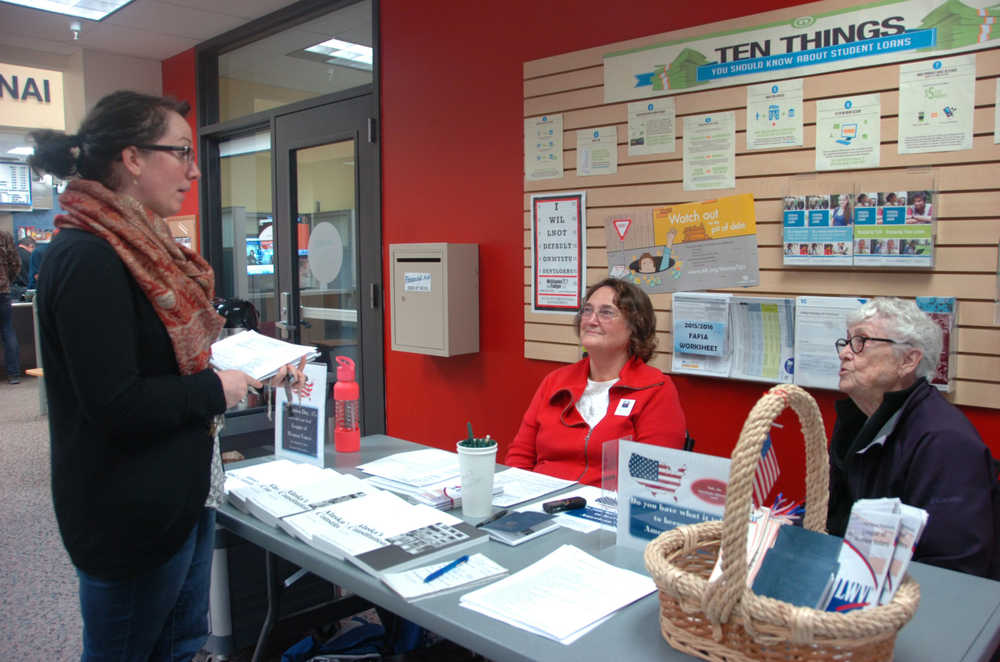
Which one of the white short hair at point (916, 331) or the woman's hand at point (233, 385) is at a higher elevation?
the white short hair at point (916, 331)

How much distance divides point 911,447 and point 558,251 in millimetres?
1807

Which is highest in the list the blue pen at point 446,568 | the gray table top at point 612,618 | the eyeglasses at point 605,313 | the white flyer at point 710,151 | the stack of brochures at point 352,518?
the white flyer at point 710,151

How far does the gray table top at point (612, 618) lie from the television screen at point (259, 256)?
3.92 meters

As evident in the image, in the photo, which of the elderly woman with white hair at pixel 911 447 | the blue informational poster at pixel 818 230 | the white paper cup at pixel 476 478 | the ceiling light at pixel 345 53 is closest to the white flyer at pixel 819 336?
the blue informational poster at pixel 818 230

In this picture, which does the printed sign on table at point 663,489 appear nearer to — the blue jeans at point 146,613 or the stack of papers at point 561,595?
the stack of papers at point 561,595

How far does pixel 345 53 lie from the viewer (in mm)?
4492

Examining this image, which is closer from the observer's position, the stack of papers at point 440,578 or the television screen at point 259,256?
the stack of papers at point 440,578

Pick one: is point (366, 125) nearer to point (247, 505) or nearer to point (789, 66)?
point (789, 66)

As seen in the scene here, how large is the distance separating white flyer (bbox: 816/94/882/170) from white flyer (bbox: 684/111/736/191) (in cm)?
31

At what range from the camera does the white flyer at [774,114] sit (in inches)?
102

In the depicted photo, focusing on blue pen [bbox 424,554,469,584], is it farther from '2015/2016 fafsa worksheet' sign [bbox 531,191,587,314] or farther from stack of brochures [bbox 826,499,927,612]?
'2015/2016 fafsa worksheet' sign [bbox 531,191,587,314]

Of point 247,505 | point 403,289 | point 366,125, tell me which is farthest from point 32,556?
point 366,125

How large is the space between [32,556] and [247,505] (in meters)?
2.45

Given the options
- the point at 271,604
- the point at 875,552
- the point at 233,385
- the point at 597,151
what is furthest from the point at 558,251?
the point at 875,552
